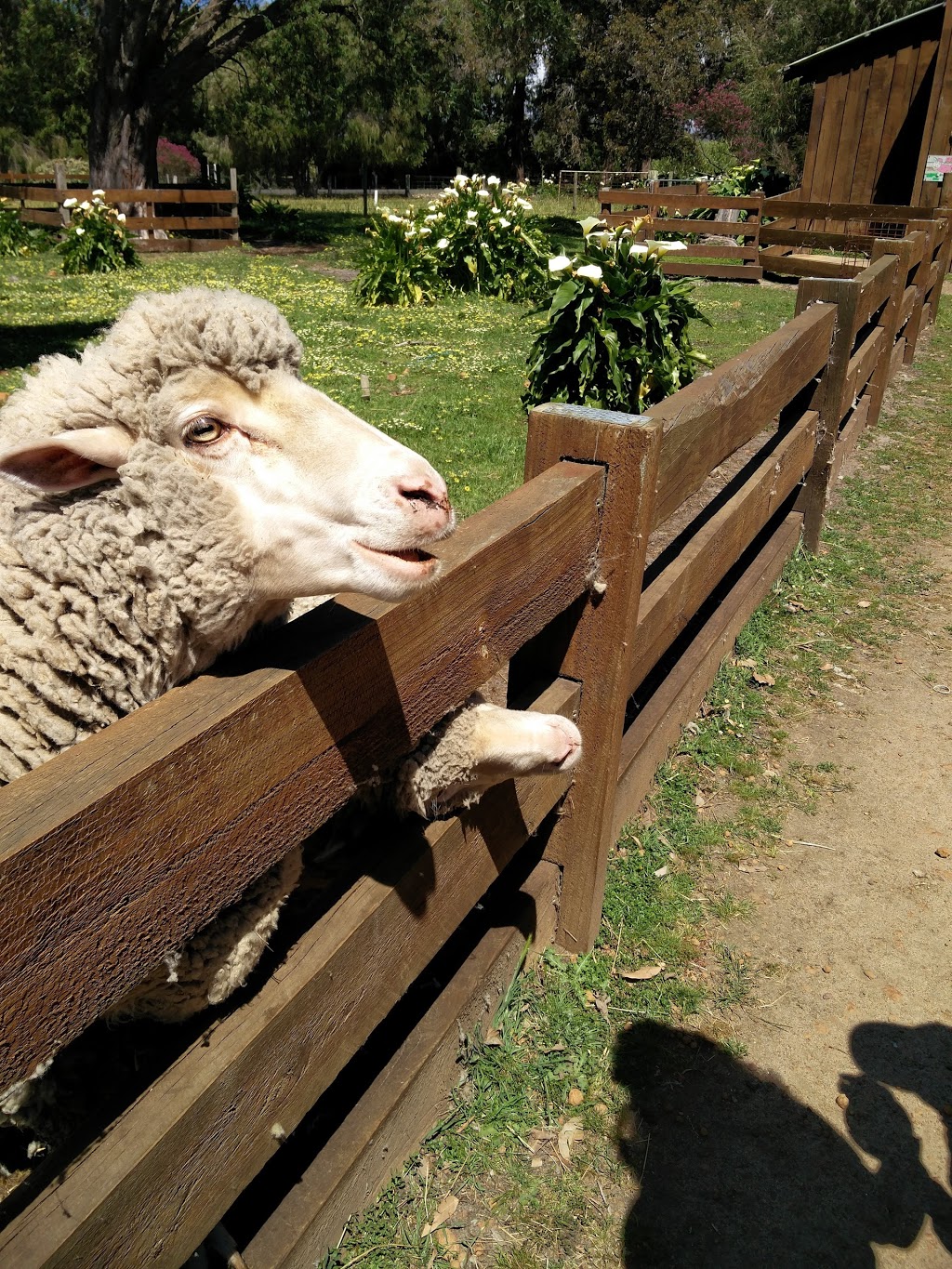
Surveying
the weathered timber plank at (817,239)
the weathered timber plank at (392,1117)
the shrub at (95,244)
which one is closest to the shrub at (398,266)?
the shrub at (95,244)

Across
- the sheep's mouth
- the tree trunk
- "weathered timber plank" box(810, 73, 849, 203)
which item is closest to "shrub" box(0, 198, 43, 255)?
the tree trunk

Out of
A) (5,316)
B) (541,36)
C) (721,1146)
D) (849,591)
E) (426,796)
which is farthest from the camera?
(541,36)

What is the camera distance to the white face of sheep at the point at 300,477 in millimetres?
1414

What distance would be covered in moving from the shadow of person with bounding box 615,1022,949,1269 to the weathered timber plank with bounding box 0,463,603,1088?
137 cm

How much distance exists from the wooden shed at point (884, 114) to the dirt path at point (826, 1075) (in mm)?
13536

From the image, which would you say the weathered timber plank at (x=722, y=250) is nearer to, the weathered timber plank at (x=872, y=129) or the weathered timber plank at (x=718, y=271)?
the weathered timber plank at (x=718, y=271)

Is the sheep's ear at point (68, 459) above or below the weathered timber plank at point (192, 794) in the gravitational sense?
above

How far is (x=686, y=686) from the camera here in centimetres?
354

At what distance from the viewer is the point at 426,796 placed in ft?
6.22

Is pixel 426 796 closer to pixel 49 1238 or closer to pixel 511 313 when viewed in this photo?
pixel 49 1238

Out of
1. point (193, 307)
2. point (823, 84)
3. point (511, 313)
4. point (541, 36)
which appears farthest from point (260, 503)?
point (541, 36)

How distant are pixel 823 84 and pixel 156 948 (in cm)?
1938

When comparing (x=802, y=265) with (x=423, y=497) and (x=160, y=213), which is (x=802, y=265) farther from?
(x=423, y=497)

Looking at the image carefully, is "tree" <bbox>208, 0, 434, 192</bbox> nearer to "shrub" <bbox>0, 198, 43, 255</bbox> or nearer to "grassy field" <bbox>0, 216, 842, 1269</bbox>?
"shrub" <bbox>0, 198, 43, 255</bbox>
